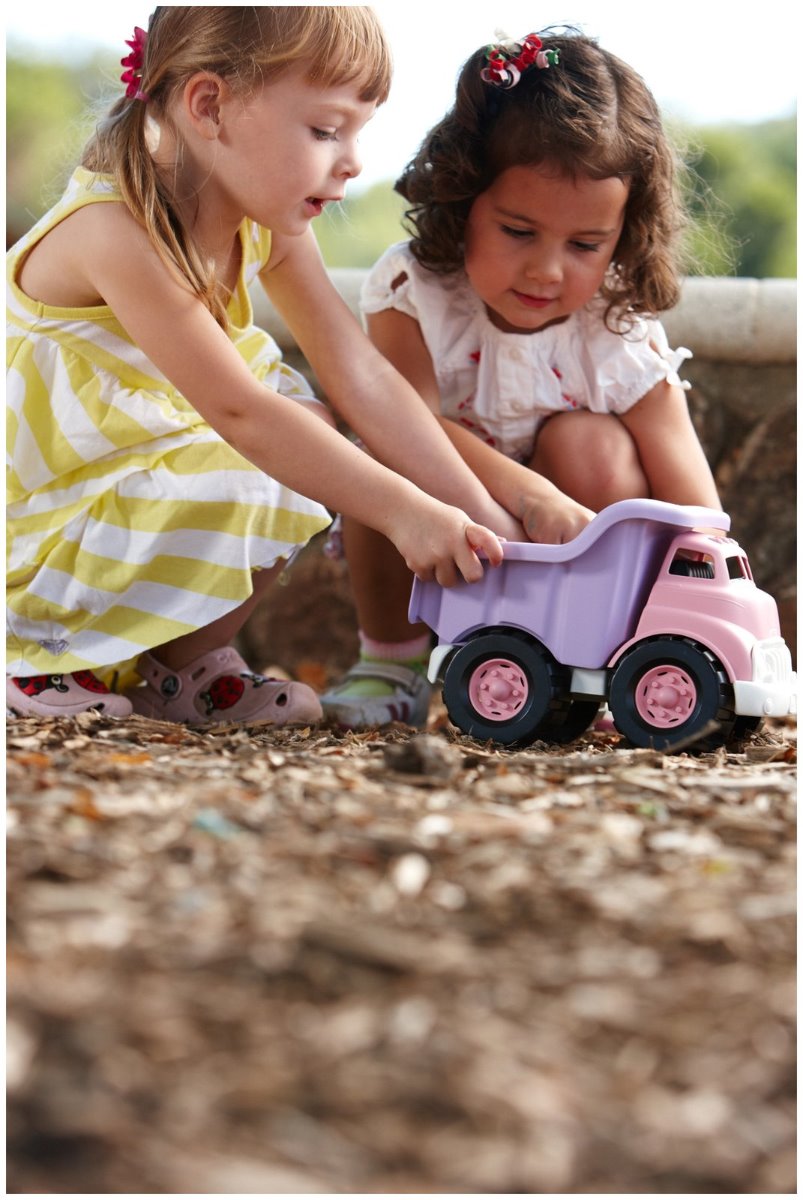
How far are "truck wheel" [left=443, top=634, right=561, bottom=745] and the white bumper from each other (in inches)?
11.1

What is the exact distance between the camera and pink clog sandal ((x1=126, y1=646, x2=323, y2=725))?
7.27 feet

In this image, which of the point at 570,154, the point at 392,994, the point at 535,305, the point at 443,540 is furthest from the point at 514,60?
the point at 392,994

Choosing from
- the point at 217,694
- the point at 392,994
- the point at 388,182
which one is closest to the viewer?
the point at 392,994

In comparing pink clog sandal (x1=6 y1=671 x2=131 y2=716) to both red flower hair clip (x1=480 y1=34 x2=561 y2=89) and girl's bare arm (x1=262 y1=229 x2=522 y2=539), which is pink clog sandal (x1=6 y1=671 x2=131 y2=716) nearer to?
girl's bare arm (x1=262 y1=229 x2=522 y2=539)

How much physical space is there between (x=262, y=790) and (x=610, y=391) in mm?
1397

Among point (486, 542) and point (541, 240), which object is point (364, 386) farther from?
point (486, 542)

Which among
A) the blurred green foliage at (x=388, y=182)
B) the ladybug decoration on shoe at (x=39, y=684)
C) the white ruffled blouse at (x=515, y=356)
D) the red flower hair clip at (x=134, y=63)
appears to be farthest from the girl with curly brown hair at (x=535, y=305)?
the blurred green foliage at (x=388, y=182)

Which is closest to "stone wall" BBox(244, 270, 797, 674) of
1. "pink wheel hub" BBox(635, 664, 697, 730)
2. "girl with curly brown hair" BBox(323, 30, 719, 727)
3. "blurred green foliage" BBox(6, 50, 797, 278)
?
"girl with curly brown hair" BBox(323, 30, 719, 727)

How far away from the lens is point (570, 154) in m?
2.24

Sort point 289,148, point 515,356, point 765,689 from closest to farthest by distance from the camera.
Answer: point 765,689 < point 289,148 < point 515,356

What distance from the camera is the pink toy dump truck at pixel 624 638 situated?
1839 millimetres

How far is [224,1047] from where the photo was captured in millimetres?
870

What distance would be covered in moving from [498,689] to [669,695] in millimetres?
265

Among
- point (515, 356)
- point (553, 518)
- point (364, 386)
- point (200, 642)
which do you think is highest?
point (515, 356)
